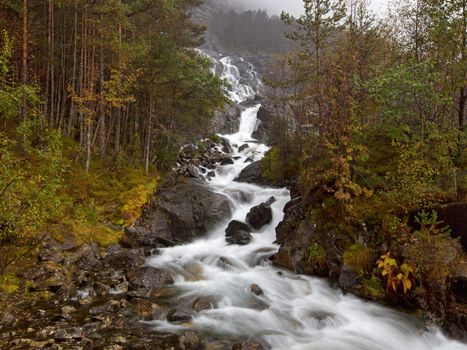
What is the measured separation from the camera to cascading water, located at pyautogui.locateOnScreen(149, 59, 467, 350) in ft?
33.0

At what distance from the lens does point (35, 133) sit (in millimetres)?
19500

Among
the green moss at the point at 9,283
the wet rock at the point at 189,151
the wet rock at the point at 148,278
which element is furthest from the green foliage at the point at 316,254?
the wet rock at the point at 189,151

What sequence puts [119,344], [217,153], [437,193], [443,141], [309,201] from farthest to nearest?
[217,153]
[309,201]
[443,141]
[437,193]
[119,344]

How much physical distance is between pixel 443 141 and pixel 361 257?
5.46 meters

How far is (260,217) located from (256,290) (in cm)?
708

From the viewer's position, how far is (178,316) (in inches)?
412

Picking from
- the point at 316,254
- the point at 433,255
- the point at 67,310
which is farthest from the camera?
the point at 316,254

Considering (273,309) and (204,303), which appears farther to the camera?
(273,309)

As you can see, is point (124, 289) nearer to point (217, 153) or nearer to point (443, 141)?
point (443, 141)

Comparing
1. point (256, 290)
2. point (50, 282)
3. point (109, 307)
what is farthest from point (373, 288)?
point (50, 282)

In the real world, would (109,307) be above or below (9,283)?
below

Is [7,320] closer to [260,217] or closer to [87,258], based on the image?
[87,258]

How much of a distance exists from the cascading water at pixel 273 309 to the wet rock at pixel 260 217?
1.74m

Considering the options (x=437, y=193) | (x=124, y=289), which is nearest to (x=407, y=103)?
(x=437, y=193)
